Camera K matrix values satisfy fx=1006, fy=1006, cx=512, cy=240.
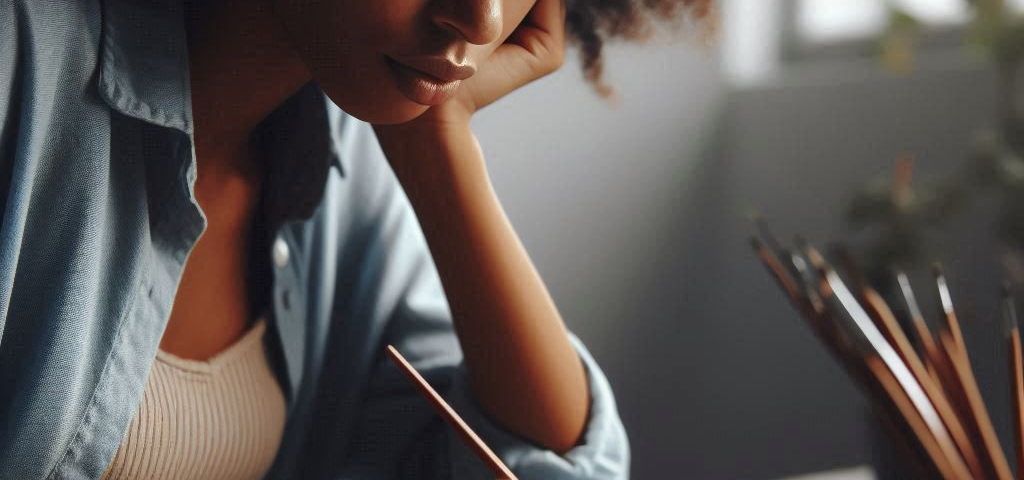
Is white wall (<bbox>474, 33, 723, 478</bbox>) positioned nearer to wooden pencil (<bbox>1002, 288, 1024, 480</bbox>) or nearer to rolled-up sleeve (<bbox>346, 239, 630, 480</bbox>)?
rolled-up sleeve (<bbox>346, 239, 630, 480</bbox>)

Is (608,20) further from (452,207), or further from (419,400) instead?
(419,400)

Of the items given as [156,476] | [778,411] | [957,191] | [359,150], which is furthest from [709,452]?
[156,476]

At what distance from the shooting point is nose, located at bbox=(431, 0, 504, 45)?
0.38 meters

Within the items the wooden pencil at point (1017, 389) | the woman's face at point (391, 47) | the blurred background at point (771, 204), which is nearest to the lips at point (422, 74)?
the woman's face at point (391, 47)

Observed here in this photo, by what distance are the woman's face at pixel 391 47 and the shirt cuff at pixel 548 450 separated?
18 cm

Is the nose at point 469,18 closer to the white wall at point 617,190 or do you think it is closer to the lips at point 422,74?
the lips at point 422,74

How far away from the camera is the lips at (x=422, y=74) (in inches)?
15.2

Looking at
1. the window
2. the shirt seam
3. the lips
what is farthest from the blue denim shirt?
the window

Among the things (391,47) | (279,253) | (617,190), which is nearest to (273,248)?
(279,253)

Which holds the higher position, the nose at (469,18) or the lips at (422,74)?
the nose at (469,18)

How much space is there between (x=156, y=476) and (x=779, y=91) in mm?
1388

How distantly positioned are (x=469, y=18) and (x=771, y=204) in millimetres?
1371

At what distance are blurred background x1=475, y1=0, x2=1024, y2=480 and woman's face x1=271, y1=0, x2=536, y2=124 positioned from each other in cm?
65

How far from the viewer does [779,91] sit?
1.66 meters
